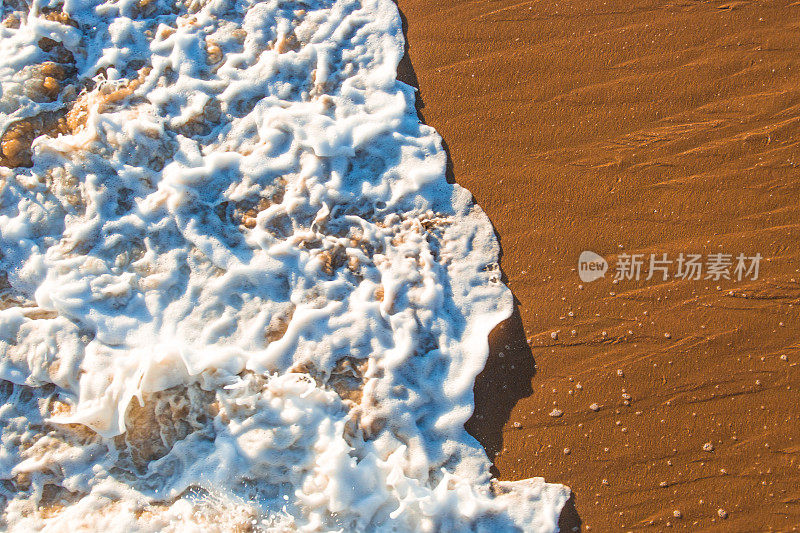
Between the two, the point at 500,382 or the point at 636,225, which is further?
the point at 636,225

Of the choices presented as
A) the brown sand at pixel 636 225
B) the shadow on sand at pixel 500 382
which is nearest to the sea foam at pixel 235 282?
the shadow on sand at pixel 500 382

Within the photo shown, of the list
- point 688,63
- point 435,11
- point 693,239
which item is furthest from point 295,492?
point 688,63

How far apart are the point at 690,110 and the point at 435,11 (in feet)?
5.98

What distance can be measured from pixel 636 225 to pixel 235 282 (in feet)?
8.09

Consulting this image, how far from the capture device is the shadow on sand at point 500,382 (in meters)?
2.86

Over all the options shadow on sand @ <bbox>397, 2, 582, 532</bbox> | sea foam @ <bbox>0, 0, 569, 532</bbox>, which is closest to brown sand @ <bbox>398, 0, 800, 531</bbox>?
shadow on sand @ <bbox>397, 2, 582, 532</bbox>

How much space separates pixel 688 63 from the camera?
10.6ft

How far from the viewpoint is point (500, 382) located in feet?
9.53

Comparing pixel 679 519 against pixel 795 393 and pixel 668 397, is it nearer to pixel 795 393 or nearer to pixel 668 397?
pixel 668 397

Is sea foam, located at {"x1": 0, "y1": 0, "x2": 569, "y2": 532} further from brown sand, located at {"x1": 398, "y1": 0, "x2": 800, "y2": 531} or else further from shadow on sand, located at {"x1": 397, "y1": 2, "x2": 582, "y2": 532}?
brown sand, located at {"x1": 398, "y1": 0, "x2": 800, "y2": 531}

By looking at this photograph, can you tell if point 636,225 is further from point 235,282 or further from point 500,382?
point 235,282

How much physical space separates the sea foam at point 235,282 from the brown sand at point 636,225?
0.23m

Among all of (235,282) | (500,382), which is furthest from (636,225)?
(235,282)

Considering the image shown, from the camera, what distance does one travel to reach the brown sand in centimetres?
274
